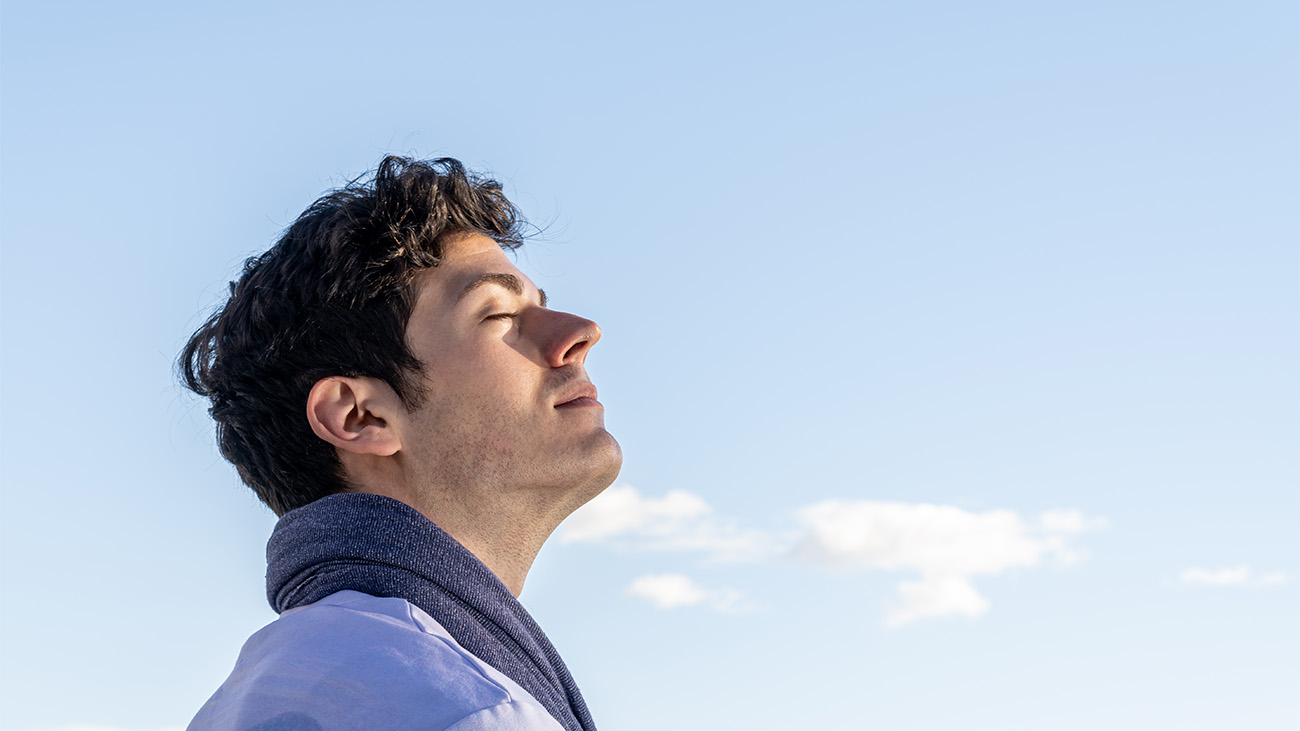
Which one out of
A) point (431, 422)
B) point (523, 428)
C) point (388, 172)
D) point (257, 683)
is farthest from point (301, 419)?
point (257, 683)

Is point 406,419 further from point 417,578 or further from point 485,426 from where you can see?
point 417,578

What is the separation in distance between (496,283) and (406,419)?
0.57m

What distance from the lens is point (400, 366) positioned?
11.9ft

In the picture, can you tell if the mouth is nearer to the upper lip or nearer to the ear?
the upper lip

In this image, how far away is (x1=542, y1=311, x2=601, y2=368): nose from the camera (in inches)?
144

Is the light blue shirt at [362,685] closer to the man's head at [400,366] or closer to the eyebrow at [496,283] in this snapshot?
the man's head at [400,366]

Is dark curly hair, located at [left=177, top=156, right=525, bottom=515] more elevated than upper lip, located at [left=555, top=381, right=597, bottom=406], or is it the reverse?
dark curly hair, located at [left=177, top=156, right=525, bottom=515]

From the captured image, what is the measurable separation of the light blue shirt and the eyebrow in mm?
1406

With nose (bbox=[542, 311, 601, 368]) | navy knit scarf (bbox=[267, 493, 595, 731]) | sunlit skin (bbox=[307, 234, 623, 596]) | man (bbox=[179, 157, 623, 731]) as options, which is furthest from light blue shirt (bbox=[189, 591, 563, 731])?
nose (bbox=[542, 311, 601, 368])

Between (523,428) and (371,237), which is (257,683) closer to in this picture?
(523,428)

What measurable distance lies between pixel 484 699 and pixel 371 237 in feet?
6.93

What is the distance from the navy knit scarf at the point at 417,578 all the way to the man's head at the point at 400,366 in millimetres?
342

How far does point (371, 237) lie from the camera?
3916 mm

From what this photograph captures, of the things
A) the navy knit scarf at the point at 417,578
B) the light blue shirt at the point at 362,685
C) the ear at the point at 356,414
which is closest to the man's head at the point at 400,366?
the ear at the point at 356,414
